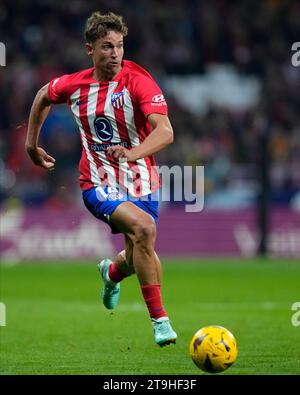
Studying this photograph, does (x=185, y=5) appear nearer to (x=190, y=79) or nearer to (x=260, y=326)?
(x=190, y=79)

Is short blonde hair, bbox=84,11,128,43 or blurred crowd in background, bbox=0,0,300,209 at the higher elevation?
short blonde hair, bbox=84,11,128,43

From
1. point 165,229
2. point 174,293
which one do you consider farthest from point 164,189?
point 174,293

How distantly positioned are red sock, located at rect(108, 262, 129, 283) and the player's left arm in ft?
5.22

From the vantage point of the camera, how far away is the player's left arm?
21.6ft

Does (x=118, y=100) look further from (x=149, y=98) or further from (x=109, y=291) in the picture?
(x=109, y=291)

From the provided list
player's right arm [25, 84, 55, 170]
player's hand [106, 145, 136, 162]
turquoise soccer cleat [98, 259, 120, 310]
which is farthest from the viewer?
turquoise soccer cleat [98, 259, 120, 310]

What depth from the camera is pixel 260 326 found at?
8883 millimetres

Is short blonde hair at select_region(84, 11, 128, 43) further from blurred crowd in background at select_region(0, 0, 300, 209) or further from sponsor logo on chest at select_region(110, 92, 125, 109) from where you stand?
blurred crowd in background at select_region(0, 0, 300, 209)

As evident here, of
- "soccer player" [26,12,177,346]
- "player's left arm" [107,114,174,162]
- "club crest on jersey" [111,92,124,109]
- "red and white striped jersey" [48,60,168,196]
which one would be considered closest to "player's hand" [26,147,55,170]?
"soccer player" [26,12,177,346]

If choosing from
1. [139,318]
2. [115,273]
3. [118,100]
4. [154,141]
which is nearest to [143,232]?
[154,141]

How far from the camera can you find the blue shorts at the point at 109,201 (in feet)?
23.4

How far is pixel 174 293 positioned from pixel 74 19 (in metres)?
10.4

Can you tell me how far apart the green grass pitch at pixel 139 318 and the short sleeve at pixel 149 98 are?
1.70 meters
